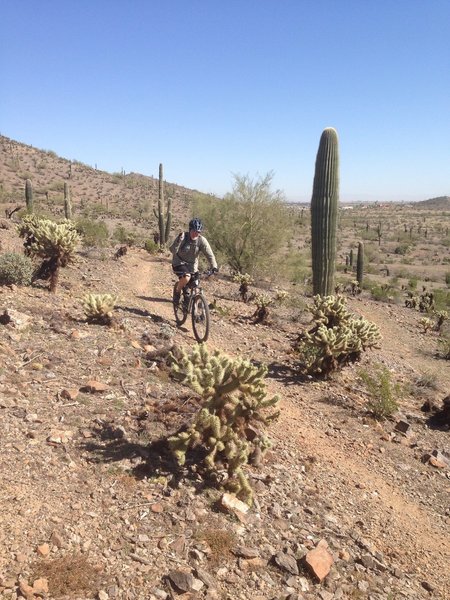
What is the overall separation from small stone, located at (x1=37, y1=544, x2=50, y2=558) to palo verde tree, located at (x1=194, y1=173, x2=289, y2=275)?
15.6 metres

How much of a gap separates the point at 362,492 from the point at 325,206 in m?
9.35

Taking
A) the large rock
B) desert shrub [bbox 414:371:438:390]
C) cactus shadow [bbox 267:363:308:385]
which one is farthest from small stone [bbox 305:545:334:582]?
desert shrub [bbox 414:371:438:390]

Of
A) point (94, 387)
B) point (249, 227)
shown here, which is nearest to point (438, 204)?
point (249, 227)

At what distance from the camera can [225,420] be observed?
165 inches

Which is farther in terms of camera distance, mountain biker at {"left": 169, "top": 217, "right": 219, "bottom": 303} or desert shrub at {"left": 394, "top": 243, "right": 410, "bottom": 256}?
desert shrub at {"left": 394, "top": 243, "right": 410, "bottom": 256}

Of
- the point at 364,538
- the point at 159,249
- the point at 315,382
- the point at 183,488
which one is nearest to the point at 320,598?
the point at 364,538

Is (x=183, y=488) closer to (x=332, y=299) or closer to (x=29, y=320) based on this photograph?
(x=29, y=320)

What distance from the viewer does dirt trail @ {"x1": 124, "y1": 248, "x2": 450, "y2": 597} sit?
13.0 ft

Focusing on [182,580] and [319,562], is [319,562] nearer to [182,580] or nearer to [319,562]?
[319,562]

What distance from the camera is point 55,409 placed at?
455cm

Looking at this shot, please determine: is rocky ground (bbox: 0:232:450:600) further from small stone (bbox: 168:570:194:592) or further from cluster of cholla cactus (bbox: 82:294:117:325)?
cluster of cholla cactus (bbox: 82:294:117:325)

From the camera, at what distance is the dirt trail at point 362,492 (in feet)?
13.0

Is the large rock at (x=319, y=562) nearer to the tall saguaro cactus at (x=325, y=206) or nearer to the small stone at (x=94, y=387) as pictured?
the small stone at (x=94, y=387)

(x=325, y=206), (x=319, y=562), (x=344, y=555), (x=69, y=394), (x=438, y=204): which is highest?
(x=438, y=204)
